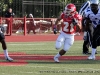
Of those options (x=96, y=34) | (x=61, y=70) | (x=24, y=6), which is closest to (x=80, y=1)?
(x=24, y=6)

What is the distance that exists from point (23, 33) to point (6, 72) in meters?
17.2

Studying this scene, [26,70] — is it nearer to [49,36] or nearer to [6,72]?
[6,72]

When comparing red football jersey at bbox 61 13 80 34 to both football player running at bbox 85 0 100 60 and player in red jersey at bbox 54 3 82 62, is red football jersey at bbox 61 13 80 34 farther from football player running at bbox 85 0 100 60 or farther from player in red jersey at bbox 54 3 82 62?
football player running at bbox 85 0 100 60

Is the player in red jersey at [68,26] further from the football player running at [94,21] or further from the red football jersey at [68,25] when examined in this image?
the football player running at [94,21]

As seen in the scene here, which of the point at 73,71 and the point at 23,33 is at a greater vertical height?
the point at 73,71

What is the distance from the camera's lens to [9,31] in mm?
26594

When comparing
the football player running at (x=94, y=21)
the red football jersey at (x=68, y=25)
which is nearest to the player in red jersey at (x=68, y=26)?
the red football jersey at (x=68, y=25)

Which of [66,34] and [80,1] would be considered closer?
[66,34]

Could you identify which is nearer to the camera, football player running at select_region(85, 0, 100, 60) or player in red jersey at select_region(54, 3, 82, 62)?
player in red jersey at select_region(54, 3, 82, 62)

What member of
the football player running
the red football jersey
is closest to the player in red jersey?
the red football jersey

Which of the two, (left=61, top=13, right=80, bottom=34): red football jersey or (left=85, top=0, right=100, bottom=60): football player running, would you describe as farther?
(left=85, top=0, right=100, bottom=60): football player running

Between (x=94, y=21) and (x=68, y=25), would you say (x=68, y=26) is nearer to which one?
(x=68, y=25)

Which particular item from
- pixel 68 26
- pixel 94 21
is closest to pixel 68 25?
pixel 68 26

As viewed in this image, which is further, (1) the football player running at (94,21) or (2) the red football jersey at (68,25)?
(1) the football player running at (94,21)
